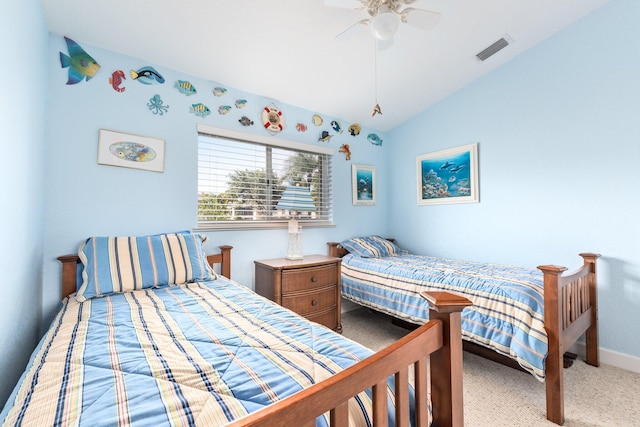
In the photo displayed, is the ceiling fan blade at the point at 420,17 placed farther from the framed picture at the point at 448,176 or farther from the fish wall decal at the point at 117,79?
the fish wall decal at the point at 117,79

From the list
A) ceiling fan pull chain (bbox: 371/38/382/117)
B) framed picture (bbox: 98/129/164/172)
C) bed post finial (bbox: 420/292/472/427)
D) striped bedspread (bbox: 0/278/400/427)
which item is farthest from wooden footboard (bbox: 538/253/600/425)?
framed picture (bbox: 98/129/164/172)

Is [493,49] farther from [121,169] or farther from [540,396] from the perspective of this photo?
[121,169]

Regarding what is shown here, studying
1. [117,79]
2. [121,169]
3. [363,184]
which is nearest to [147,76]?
[117,79]

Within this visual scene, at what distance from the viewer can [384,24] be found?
1668mm

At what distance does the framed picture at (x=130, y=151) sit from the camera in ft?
6.56

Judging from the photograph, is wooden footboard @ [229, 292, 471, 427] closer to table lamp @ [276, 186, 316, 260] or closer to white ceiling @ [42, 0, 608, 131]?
table lamp @ [276, 186, 316, 260]

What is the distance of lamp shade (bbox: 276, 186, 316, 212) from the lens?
2693mm

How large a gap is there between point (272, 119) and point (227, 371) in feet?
7.99

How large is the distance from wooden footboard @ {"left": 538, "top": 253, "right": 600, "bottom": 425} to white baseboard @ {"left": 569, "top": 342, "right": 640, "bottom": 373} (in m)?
0.12

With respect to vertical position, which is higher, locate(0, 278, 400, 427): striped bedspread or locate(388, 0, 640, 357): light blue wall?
locate(388, 0, 640, 357): light blue wall

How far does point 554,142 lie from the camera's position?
2529 mm

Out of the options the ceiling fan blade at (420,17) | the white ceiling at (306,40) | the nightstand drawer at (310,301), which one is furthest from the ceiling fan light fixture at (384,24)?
the nightstand drawer at (310,301)

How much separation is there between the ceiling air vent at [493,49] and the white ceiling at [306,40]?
0.19 feet

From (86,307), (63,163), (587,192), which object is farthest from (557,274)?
(63,163)
